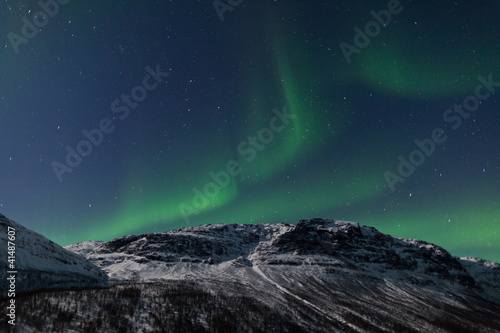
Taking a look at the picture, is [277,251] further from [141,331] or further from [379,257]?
[141,331]

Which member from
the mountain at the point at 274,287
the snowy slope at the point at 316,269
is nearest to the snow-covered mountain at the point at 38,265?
the mountain at the point at 274,287

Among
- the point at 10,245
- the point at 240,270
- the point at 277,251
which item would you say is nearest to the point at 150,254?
the point at 240,270

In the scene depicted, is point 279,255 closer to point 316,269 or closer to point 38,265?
point 316,269

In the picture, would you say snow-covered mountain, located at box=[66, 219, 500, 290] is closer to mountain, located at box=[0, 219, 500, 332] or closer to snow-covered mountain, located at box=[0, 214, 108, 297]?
mountain, located at box=[0, 219, 500, 332]

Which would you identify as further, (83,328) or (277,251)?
(277,251)

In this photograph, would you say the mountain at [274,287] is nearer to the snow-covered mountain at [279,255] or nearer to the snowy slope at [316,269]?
the snowy slope at [316,269]

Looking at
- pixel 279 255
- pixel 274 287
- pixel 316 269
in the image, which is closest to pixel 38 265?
pixel 274 287
